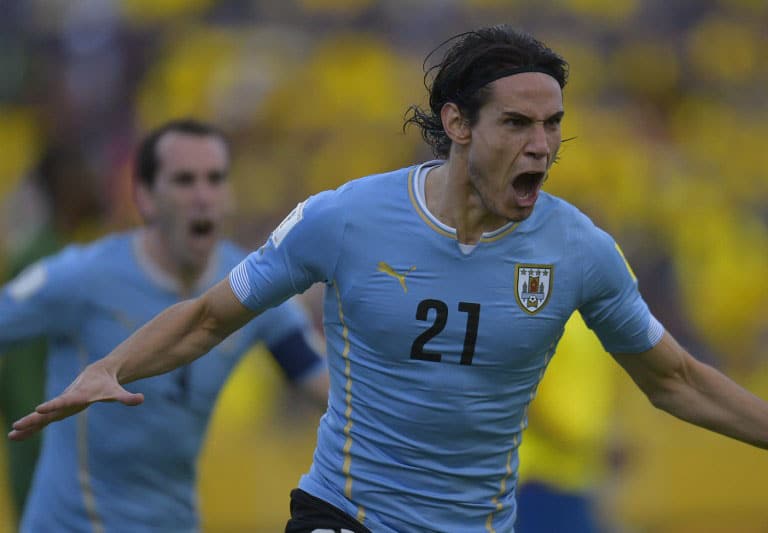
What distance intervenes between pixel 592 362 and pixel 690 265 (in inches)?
244

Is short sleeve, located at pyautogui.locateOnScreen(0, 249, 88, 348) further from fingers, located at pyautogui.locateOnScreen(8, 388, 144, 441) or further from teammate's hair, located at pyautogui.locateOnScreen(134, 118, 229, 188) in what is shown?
fingers, located at pyautogui.locateOnScreen(8, 388, 144, 441)

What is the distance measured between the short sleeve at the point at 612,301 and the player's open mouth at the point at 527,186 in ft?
0.81

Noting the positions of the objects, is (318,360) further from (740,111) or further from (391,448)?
(740,111)

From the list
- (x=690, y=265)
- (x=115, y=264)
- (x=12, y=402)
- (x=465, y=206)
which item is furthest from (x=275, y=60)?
(x=465, y=206)

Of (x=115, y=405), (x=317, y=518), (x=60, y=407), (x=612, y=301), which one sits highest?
(x=612, y=301)

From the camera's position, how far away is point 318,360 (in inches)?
206

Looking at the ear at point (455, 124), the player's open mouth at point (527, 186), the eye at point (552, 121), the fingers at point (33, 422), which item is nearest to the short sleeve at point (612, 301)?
the player's open mouth at point (527, 186)

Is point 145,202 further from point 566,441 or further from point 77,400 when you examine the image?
point 566,441

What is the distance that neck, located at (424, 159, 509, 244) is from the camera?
3709 millimetres

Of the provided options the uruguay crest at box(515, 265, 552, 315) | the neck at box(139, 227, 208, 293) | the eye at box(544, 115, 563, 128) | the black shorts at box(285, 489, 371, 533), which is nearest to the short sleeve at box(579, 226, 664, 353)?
the uruguay crest at box(515, 265, 552, 315)

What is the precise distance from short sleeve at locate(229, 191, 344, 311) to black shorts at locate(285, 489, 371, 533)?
602mm

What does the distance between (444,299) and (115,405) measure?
1878 millimetres

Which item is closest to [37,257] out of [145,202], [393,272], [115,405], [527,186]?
[145,202]

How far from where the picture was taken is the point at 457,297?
3.63m
